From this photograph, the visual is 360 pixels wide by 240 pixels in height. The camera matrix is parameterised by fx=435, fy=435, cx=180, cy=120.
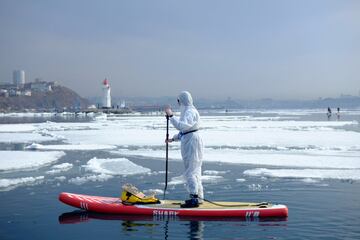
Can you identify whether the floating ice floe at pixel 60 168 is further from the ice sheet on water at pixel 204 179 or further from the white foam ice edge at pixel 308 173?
the white foam ice edge at pixel 308 173

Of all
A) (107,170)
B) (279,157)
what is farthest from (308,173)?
(107,170)

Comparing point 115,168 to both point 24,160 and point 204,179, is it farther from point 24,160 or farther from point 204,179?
point 24,160

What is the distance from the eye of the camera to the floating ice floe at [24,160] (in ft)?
45.0

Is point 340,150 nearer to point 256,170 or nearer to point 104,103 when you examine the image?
point 256,170

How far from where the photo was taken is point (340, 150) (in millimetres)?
18891

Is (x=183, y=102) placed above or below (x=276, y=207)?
above

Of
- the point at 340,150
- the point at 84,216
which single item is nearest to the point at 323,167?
the point at 340,150

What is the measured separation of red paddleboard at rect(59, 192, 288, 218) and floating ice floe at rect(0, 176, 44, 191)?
9.65 feet

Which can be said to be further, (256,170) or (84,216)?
(256,170)

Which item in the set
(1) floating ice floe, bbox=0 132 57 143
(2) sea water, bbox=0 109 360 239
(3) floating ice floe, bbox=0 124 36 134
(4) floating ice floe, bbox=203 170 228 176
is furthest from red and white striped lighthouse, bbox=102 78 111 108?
(4) floating ice floe, bbox=203 170 228 176

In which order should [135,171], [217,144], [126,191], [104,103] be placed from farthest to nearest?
[104,103] → [217,144] → [135,171] → [126,191]

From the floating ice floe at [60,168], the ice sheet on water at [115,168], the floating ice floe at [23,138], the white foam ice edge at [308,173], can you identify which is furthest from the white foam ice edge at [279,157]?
the floating ice floe at [23,138]

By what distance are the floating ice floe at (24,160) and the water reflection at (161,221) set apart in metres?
5.96

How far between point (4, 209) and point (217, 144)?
14778mm
